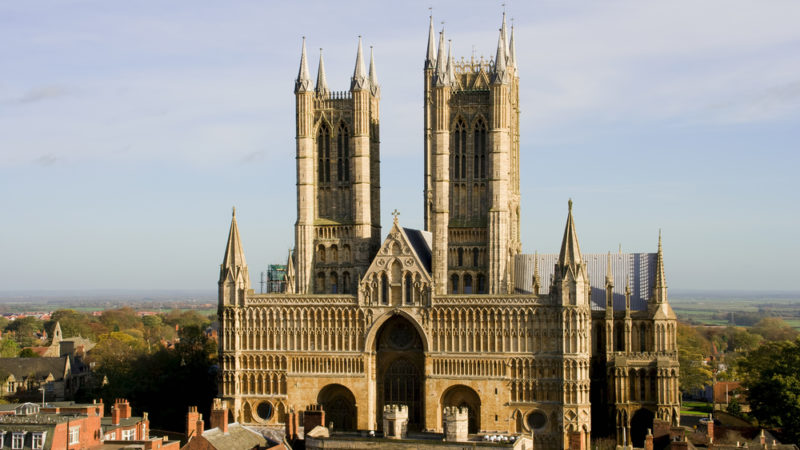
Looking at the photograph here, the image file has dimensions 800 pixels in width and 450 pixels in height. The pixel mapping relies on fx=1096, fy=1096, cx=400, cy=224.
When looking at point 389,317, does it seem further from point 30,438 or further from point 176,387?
point 30,438

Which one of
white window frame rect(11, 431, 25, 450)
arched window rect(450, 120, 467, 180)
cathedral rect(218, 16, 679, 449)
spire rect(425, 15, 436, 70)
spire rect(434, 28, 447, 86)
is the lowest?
white window frame rect(11, 431, 25, 450)

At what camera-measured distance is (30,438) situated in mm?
57594

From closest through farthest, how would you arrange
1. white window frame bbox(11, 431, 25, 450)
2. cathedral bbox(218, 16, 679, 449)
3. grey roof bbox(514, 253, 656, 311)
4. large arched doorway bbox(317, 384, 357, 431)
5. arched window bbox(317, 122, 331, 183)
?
white window frame bbox(11, 431, 25, 450) → cathedral bbox(218, 16, 679, 449) → large arched doorway bbox(317, 384, 357, 431) → grey roof bbox(514, 253, 656, 311) → arched window bbox(317, 122, 331, 183)

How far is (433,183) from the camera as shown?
90.3m

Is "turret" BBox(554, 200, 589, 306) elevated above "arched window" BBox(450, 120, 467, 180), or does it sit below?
below

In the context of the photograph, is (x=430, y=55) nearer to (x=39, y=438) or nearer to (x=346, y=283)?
(x=346, y=283)

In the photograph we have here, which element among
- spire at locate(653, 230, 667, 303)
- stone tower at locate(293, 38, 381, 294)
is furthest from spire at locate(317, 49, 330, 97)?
spire at locate(653, 230, 667, 303)

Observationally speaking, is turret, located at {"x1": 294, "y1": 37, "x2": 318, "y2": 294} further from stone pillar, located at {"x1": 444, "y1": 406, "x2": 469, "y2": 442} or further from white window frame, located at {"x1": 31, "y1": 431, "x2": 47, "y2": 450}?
white window frame, located at {"x1": 31, "y1": 431, "x2": 47, "y2": 450}

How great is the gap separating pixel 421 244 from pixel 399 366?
11425mm

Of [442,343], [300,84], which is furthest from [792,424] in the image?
[300,84]

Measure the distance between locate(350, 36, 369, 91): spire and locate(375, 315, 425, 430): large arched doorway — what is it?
19.9 metres

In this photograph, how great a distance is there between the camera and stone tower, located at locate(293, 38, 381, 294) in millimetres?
91250

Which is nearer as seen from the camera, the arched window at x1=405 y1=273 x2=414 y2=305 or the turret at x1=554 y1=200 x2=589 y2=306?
the turret at x1=554 y1=200 x2=589 y2=306

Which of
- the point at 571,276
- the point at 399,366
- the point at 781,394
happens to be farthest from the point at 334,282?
the point at 781,394
